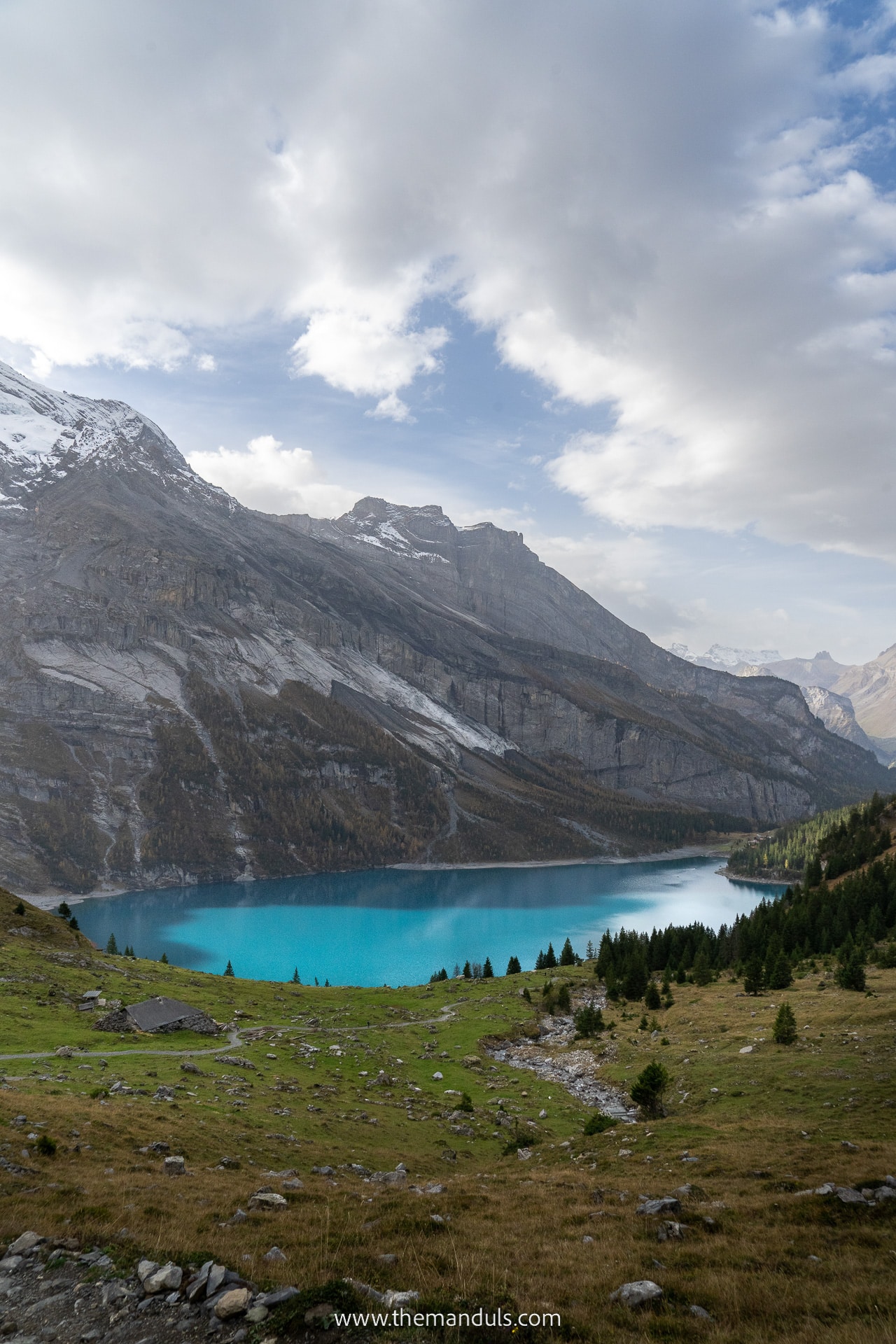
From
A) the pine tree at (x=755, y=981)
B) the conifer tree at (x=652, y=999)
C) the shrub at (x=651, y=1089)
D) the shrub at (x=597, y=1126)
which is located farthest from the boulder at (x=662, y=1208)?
the pine tree at (x=755, y=981)

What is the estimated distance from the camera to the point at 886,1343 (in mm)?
8219

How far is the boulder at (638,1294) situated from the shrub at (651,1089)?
65.5 feet

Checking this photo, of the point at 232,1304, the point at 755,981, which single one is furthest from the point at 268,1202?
the point at 755,981

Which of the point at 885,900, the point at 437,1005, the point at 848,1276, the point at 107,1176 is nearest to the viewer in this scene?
the point at 848,1276

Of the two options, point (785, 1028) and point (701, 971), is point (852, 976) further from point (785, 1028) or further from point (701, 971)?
point (701, 971)

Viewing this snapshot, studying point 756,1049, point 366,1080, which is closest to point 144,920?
point 366,1080

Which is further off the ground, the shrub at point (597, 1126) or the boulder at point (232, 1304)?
the boulder at point (232, 1304)

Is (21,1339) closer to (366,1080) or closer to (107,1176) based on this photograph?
(107,1176)

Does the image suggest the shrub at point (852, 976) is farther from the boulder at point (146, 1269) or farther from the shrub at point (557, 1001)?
the boulder at point (146, 1269)

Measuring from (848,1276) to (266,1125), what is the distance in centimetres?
2184

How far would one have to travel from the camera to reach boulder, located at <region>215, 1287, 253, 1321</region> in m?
9.80

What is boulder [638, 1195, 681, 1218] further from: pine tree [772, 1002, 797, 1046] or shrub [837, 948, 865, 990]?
shrub [837, 948, 865, 990]

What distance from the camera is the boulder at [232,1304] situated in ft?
32.1

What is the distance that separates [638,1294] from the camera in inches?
407
